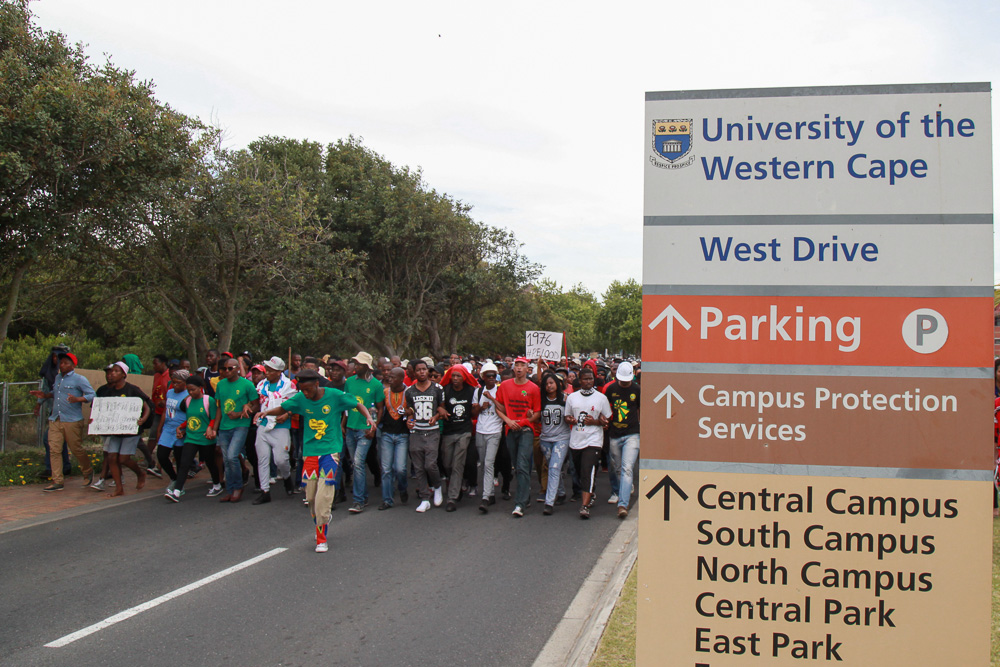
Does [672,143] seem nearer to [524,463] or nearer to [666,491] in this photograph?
[666,491]

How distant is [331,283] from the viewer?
24.9 metres

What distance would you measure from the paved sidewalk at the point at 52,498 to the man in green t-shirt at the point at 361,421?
303cm

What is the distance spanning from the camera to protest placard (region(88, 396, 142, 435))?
33.5 feet

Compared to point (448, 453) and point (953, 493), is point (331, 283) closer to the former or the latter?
point (448, 453)

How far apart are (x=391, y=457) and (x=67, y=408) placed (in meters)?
4.55

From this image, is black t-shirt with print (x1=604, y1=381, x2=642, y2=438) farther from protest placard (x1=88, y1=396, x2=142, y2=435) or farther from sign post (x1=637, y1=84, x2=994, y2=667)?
sign post (x1=637, y1=84, x2=994, y2=667)

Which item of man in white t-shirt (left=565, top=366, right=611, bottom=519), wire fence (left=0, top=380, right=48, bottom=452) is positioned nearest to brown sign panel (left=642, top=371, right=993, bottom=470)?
man in white t-shirt (left=565, top=366, right=611, bottom=519)

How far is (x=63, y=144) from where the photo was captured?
11.1m

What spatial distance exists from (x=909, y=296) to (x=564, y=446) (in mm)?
7521

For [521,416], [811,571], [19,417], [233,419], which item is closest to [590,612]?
[811,571]

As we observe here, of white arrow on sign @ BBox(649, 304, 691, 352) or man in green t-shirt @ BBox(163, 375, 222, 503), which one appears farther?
man in green t-shirt @ BBox(163, 375, 222, 503)

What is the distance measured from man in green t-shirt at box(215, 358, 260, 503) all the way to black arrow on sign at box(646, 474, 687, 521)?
8596 mm

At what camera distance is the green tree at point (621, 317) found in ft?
182

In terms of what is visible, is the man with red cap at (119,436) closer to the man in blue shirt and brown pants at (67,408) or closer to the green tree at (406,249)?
the man in blue shirt and brown pants at (67,408)
